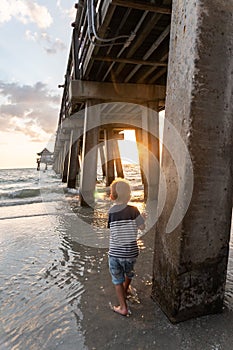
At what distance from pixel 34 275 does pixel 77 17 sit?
7403mm

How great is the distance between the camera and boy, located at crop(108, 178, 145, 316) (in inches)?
91.1

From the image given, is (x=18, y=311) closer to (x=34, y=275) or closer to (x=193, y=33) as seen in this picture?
(x=34, y=275)

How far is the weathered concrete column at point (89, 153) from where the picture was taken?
777 centimetres

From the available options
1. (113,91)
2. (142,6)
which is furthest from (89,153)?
(142,6)

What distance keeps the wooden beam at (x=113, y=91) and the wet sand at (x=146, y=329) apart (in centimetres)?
617

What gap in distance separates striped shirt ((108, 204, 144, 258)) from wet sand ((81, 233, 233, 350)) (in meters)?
0.48

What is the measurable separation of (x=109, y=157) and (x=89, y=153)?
6.84 metres

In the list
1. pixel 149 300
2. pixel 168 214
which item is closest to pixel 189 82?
pixel 168 214

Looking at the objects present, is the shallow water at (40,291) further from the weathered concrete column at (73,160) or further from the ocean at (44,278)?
the weathered concrete column at (73,160)

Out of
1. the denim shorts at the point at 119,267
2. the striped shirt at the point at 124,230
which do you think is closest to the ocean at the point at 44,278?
the denim shorts at the point at 119,267

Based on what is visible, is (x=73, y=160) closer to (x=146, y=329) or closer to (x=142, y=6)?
(x=142, y=6)

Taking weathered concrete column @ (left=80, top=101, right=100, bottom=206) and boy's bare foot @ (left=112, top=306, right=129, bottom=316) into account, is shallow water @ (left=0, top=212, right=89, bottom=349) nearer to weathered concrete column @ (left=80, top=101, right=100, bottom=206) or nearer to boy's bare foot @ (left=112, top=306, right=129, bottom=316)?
boy's bare foot @ (left=112, top=306, right=129, bottom=316)

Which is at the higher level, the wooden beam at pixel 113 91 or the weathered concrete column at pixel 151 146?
the wooden beam at pixel 113 91

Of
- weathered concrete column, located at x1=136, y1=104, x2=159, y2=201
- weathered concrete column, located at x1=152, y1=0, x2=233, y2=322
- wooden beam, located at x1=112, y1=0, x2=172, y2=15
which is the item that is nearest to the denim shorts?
weathered concrete column, located at x1=152, y1=0, x2=233, y2=322
